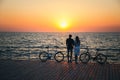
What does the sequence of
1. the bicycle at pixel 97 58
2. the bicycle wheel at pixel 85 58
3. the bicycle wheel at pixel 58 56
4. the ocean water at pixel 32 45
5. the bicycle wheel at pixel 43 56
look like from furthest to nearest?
the ocean water at pixel 32 45 → the bicycle wheel at pixel 43 56 → the bicycle wheel at pixel 58 56 → the bicycle wheel at pixel 85 58 → the bicycle at pixel 97 58

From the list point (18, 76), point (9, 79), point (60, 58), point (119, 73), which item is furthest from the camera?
point (60, 58)

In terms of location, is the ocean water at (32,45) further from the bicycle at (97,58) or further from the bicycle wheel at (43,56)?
the bicycle at (97,58)

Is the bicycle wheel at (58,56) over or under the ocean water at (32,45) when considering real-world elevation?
under

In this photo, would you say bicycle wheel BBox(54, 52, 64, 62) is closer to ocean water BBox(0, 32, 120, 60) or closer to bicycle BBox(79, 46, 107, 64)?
bicycle BBox(79, 46, 107, 64)

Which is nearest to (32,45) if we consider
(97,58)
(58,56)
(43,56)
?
(43,56)

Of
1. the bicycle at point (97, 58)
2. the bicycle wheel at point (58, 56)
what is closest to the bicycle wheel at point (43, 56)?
the bicycle wheel at point (58, 56)

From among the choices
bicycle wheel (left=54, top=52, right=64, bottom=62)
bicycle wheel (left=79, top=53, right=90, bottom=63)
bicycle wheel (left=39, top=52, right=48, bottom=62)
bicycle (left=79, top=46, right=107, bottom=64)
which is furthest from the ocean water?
bicycle wheel (left=79, top=53, right=90, bottom=63)

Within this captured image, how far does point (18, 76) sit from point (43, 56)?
20.1 ft

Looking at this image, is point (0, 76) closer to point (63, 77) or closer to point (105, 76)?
point (63, 77)

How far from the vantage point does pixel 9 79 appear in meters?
10.9

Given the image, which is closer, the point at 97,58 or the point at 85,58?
the point at 97,58

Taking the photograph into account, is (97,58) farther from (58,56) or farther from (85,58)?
(58,56)

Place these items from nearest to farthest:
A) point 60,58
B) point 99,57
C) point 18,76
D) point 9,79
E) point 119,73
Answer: point 9,79 → point 18,76 → point 119,73 → point 99,57 → point 60,58

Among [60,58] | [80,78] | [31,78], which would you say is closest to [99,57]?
[60,58]
